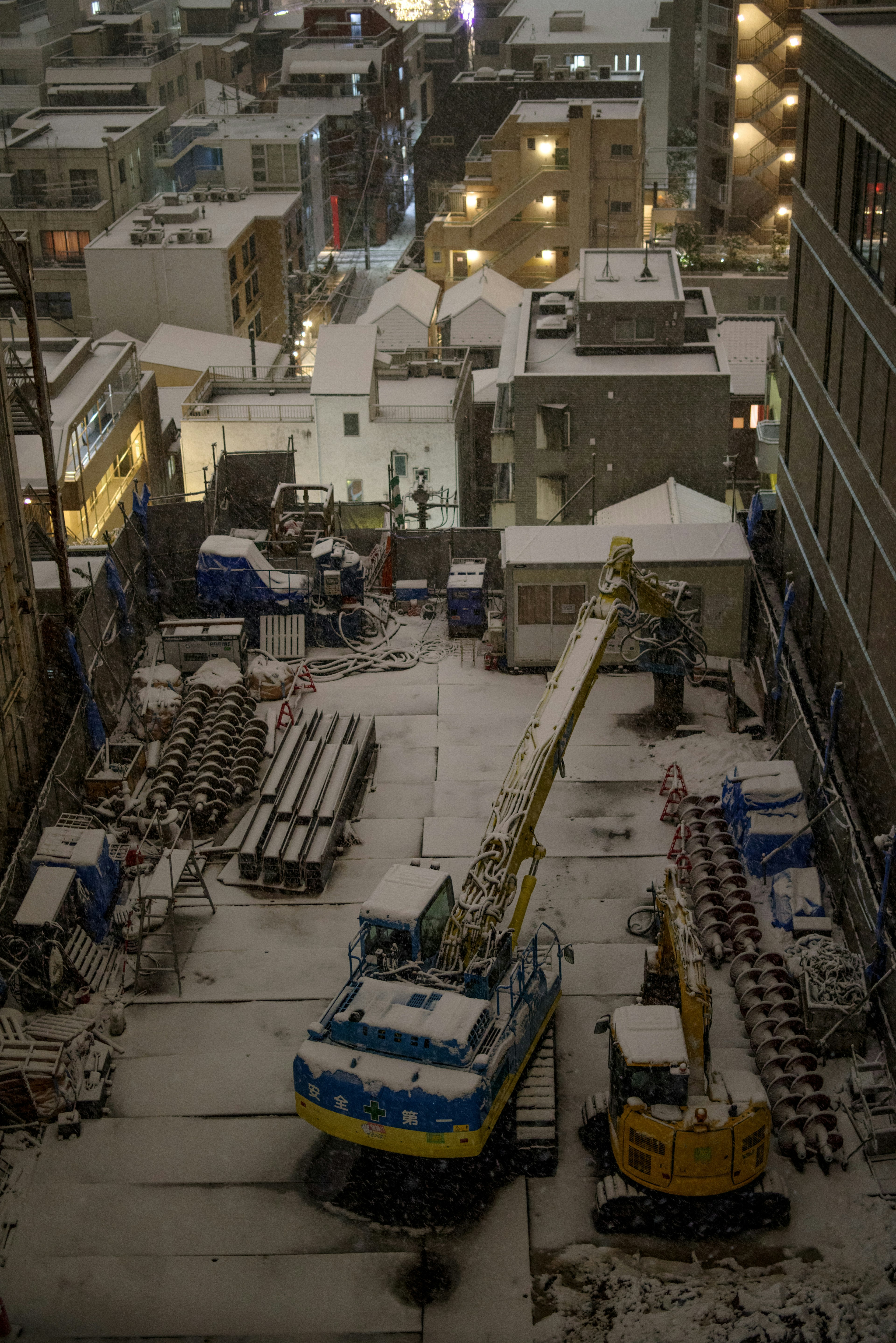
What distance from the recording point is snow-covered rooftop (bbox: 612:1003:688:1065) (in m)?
18.1

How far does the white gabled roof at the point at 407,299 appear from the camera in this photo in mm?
59344

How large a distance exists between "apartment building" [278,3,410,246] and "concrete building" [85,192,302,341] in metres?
24.1

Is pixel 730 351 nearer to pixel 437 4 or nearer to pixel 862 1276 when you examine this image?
pixel 862 1276

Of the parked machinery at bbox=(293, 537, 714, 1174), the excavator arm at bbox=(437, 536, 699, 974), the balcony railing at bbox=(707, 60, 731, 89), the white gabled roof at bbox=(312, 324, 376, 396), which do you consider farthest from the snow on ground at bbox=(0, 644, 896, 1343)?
the balcony railing at bbox=(707, 60, 731, 89)

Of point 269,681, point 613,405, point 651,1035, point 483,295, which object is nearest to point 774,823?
point 651,1035

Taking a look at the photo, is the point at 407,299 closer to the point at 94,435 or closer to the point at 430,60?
the point at 94,435

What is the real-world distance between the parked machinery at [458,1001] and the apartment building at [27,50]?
3274 inches

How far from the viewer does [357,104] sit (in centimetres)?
9181

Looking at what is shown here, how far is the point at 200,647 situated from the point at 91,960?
10747 mm

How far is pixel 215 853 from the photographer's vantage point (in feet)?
88.4

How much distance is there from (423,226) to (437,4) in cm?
5184

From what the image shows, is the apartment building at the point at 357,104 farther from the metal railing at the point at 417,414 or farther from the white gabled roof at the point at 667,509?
the white gabled roof at the point at 667,509

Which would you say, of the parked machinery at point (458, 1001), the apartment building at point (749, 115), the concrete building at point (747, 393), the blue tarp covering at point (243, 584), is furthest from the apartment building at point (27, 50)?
the parked machinery at point (458, 1001)

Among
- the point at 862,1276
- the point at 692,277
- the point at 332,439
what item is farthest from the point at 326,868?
the point at 692,277
